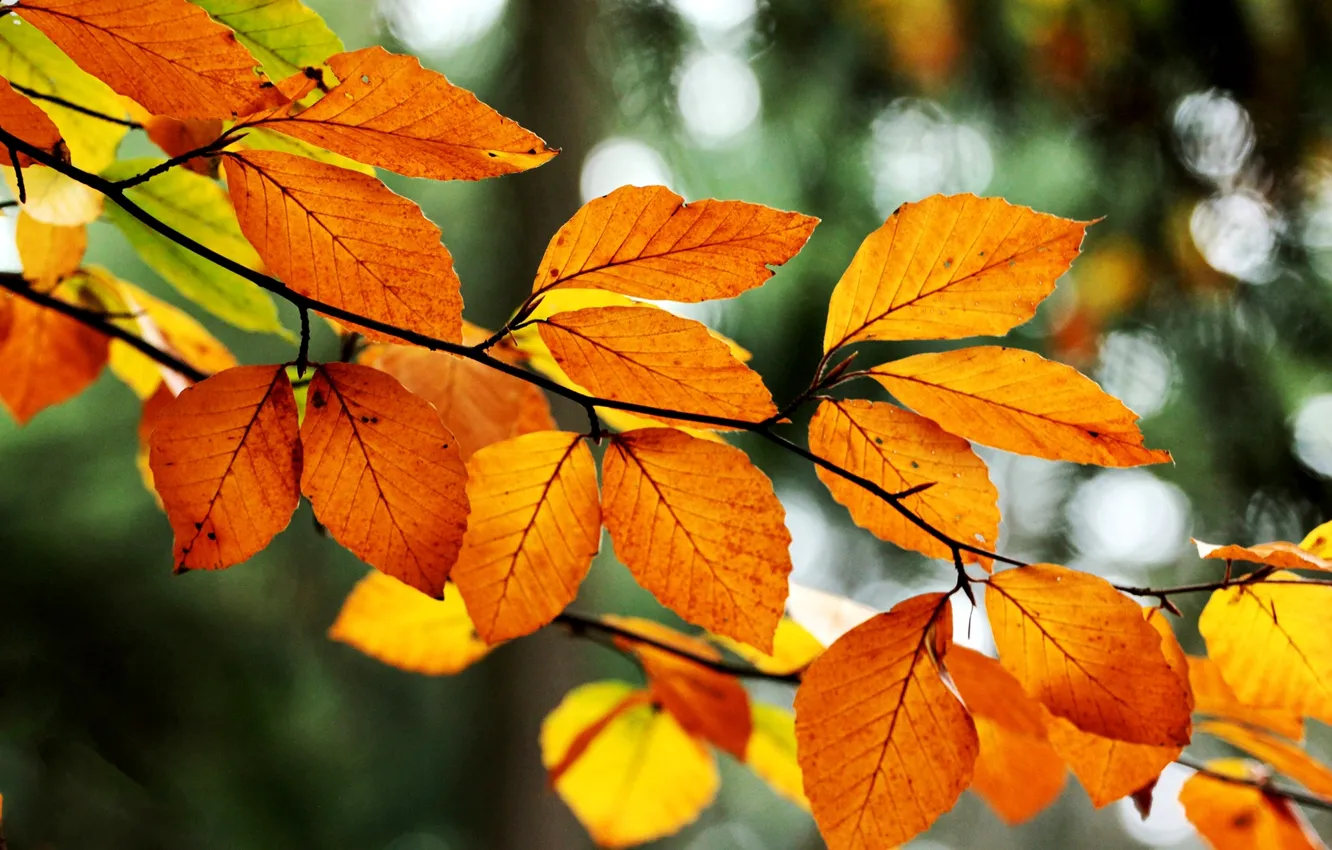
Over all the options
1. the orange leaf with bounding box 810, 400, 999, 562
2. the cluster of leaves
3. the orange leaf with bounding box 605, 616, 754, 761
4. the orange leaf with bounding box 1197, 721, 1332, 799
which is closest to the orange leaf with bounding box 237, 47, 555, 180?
the cluster of leaves

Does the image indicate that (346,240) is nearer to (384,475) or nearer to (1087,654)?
(384,475)

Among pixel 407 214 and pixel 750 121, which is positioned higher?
pixel 750 121

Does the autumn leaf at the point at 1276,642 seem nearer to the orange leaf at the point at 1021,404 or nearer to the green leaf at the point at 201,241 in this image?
the orange leaf at the point at 1021,404

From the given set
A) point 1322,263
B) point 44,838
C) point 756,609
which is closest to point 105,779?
point 44,838

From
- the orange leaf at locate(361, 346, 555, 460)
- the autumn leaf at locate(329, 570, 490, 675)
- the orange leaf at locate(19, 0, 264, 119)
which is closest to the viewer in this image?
the orange leaf at locate(19, 0, 264, 119)

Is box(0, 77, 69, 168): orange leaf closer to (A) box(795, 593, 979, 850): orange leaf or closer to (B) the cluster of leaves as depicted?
(B) the cluster of leaves

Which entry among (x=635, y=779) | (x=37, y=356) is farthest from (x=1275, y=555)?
(x=37, y=356)

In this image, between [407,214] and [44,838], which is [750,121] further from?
[44,838]
